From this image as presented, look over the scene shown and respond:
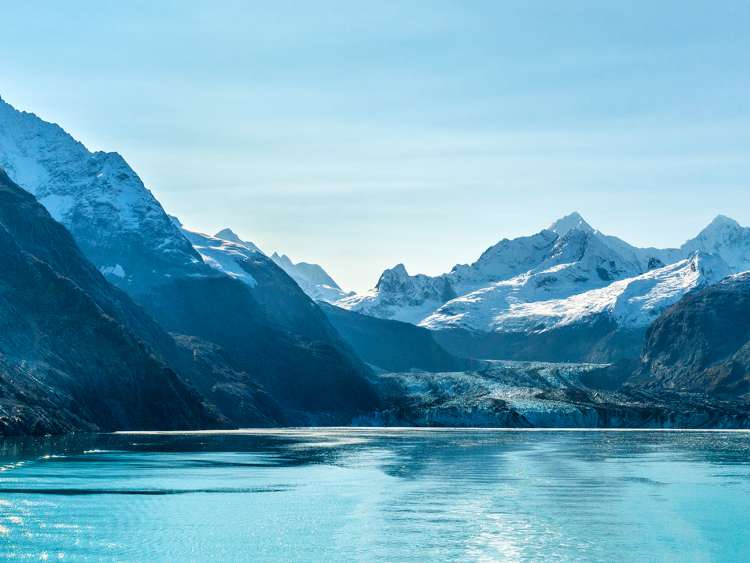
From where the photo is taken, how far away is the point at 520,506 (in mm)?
111812

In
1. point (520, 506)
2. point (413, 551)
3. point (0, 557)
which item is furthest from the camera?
point (520, 506)

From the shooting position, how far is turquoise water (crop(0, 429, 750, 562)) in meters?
86.1

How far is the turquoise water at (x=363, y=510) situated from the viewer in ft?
283

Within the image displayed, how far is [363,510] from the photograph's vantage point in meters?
108

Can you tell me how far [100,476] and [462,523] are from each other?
51.2 meters

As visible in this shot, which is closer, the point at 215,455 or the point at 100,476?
the point at 100,476

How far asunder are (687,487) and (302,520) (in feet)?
169

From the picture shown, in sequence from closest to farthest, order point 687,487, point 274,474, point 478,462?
point 687,487, point 274,474, point 478,462

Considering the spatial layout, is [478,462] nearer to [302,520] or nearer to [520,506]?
[520,506]

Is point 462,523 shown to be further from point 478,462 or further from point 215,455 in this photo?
point 215,455

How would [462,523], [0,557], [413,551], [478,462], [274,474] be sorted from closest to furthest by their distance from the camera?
[0,557], [413,551], [462,523], [274,474], [478,462]

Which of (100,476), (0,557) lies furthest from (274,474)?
(0,557)

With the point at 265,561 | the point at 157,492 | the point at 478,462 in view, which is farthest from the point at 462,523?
the point at 478,462

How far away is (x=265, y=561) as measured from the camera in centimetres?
8169
